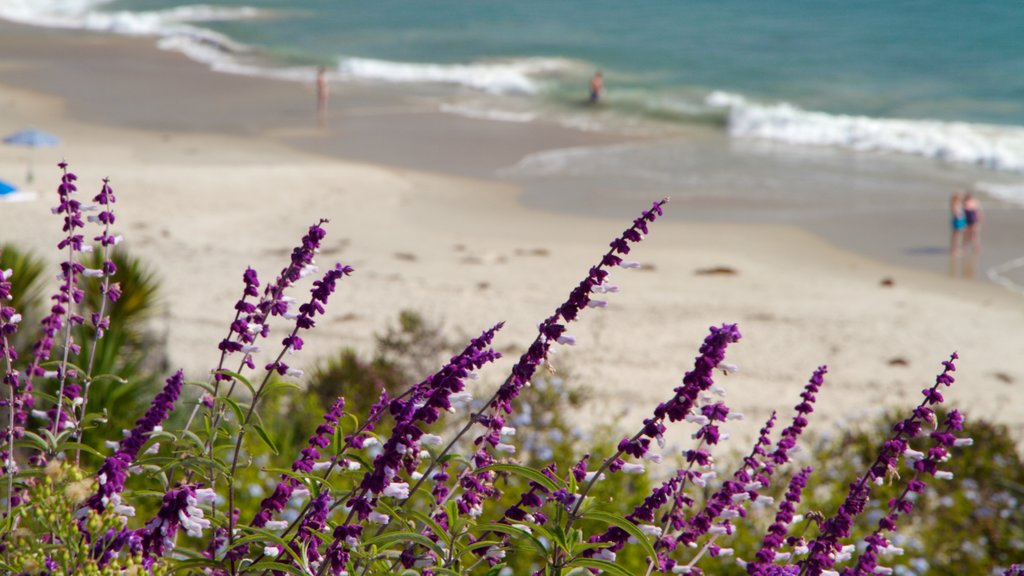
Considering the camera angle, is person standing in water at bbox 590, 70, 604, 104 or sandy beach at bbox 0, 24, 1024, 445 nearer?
sandy beach at bbox 0, 24, 1024, 445

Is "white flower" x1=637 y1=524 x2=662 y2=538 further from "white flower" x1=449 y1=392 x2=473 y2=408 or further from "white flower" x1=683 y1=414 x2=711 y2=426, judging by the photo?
"white flower" x1=449 y1=392 x2=473 y2=408

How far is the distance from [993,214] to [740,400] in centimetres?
1383

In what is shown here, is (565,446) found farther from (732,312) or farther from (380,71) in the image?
(380,71)

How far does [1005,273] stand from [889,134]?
15570 mm

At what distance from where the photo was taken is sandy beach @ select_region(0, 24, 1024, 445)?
1380cm

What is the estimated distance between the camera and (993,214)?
24.2 meters

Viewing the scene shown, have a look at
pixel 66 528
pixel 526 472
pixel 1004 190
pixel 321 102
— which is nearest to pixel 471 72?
pixel 321 102

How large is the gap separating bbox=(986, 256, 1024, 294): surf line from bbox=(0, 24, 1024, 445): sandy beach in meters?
0.36

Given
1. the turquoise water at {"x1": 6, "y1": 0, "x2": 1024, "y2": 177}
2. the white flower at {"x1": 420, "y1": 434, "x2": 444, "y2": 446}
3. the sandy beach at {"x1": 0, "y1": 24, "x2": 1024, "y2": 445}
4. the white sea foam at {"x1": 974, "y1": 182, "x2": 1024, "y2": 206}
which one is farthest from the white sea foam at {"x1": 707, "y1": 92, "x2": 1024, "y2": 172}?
the white flower at {"x1": 420, "y1": 434, "x2": 444, "y2": 446}

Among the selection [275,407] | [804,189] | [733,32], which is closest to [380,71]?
[733,32]

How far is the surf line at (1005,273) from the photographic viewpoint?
18.8 meters

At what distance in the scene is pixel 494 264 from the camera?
59.4 feet

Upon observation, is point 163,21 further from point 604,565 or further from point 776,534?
point 604,565

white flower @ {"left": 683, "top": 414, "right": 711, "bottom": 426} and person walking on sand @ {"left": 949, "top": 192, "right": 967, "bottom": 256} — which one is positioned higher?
white flower @ {"left": 683, "top": 414, "right": 711, "bottom": 426}
